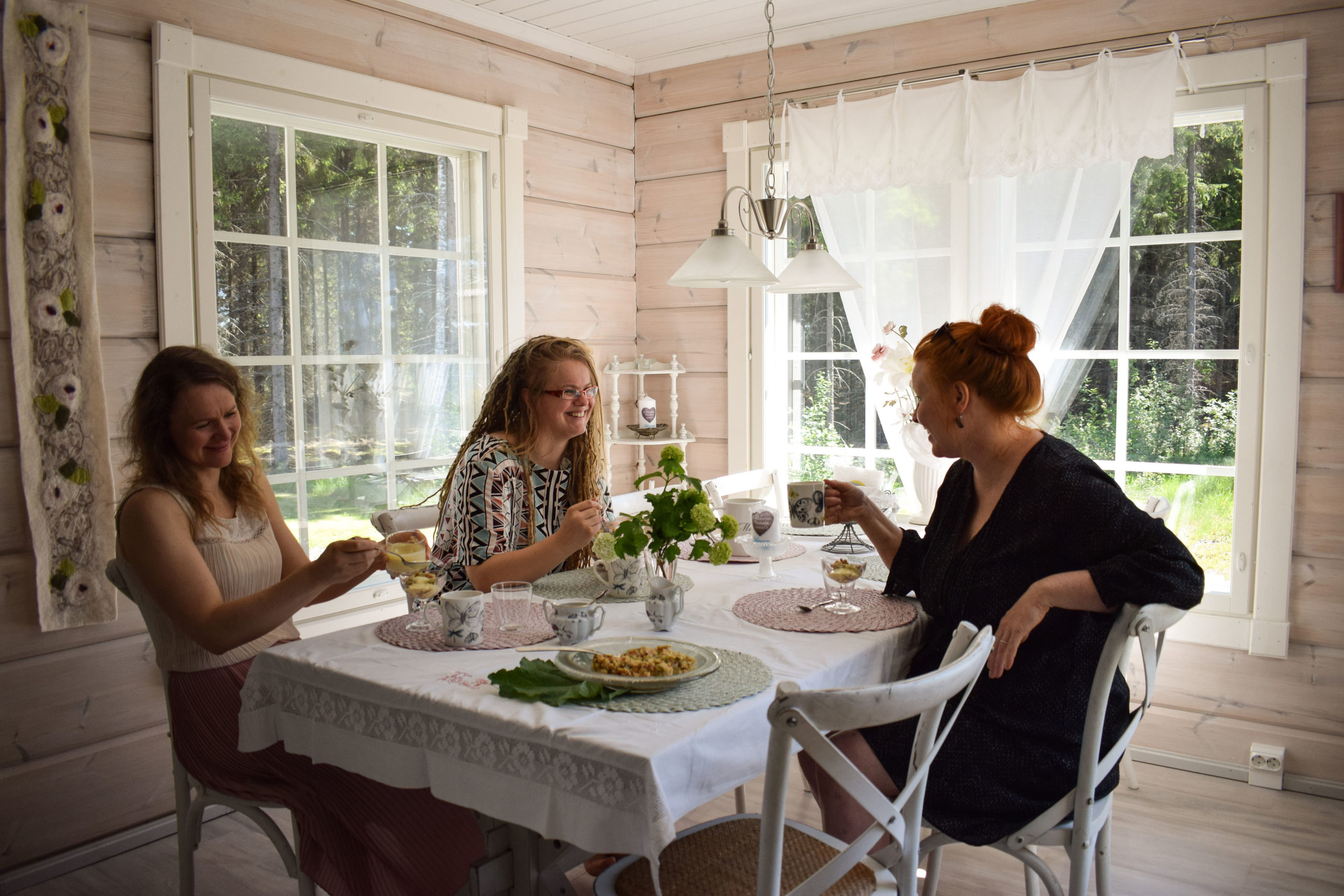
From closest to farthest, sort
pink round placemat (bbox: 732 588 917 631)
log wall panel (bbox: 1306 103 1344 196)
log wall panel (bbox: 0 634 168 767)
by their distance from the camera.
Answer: pink round placemat (bbox: 732 588 917 631) → log wall panel (bbox: 0 634 168 767) → log wall panel (bbox: 1306 103 1344 196)

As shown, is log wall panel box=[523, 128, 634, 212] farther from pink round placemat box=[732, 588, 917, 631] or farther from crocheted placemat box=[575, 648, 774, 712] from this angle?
crocheted placemat box=[575, 648, 774, 712]

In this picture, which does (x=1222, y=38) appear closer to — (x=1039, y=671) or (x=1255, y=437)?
(x=1255, y=437)

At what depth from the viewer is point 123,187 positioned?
2578 mm

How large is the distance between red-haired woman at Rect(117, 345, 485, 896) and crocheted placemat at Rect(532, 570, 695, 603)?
41 centimetres

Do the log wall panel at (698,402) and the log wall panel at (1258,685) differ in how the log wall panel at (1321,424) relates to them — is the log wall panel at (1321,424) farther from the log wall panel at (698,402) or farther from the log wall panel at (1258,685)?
the log wall panel at (698,402)

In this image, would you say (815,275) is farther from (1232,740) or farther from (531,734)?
(1232,740)

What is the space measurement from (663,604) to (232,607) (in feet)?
2.50

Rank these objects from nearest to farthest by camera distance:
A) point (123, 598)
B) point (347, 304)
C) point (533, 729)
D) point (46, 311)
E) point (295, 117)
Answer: point (533, 729) → point (46, 311) → point (123, 598) → point (295, 117) → point (347, 304)

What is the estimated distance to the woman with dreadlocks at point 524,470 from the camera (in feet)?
7.26

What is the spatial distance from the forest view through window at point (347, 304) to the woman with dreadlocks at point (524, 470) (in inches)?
32.0

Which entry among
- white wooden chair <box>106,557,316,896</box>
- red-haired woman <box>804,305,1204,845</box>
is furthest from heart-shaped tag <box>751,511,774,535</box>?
white wooden chair <box>106,557,316,896</box>

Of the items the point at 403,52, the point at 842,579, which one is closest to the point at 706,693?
the point at 842,579

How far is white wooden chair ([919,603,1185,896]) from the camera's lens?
64.2 inches

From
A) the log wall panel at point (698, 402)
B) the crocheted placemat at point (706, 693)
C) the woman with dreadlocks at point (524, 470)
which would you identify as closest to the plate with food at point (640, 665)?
the crocheted placemat at point (706, 693)
